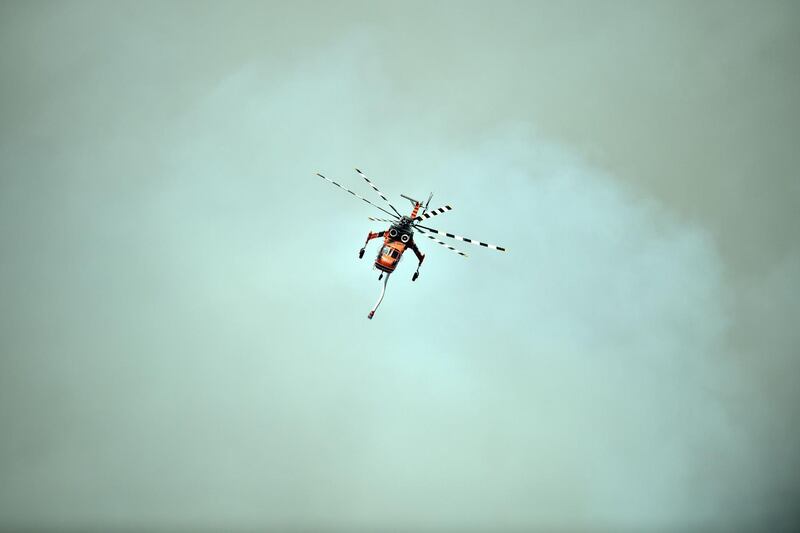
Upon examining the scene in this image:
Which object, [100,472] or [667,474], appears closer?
[100,472]

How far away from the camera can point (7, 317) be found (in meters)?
114

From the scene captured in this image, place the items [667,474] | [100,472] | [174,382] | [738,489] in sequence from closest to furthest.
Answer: [174,382], [100,472], [667,474], [738,489]

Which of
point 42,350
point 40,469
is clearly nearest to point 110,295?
point 42,350

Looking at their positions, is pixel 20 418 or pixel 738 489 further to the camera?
pixel 738 489

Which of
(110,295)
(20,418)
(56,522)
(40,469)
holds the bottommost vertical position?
(56,522)

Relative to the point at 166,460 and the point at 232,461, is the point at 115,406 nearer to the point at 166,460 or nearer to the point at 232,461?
the point at 166,460

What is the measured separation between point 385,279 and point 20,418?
97.5 metres

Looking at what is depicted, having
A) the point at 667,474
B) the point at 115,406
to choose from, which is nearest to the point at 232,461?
the point at 115,406

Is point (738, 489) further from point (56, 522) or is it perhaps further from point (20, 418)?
point (20, 418)

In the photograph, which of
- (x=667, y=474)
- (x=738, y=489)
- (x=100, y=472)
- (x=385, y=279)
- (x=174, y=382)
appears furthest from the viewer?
(x=738, y=489)

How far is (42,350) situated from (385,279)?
3310 inches

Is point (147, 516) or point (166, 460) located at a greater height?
point (166, 460)

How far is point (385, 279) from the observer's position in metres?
58.4

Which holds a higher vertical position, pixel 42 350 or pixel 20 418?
pixel 42 350
